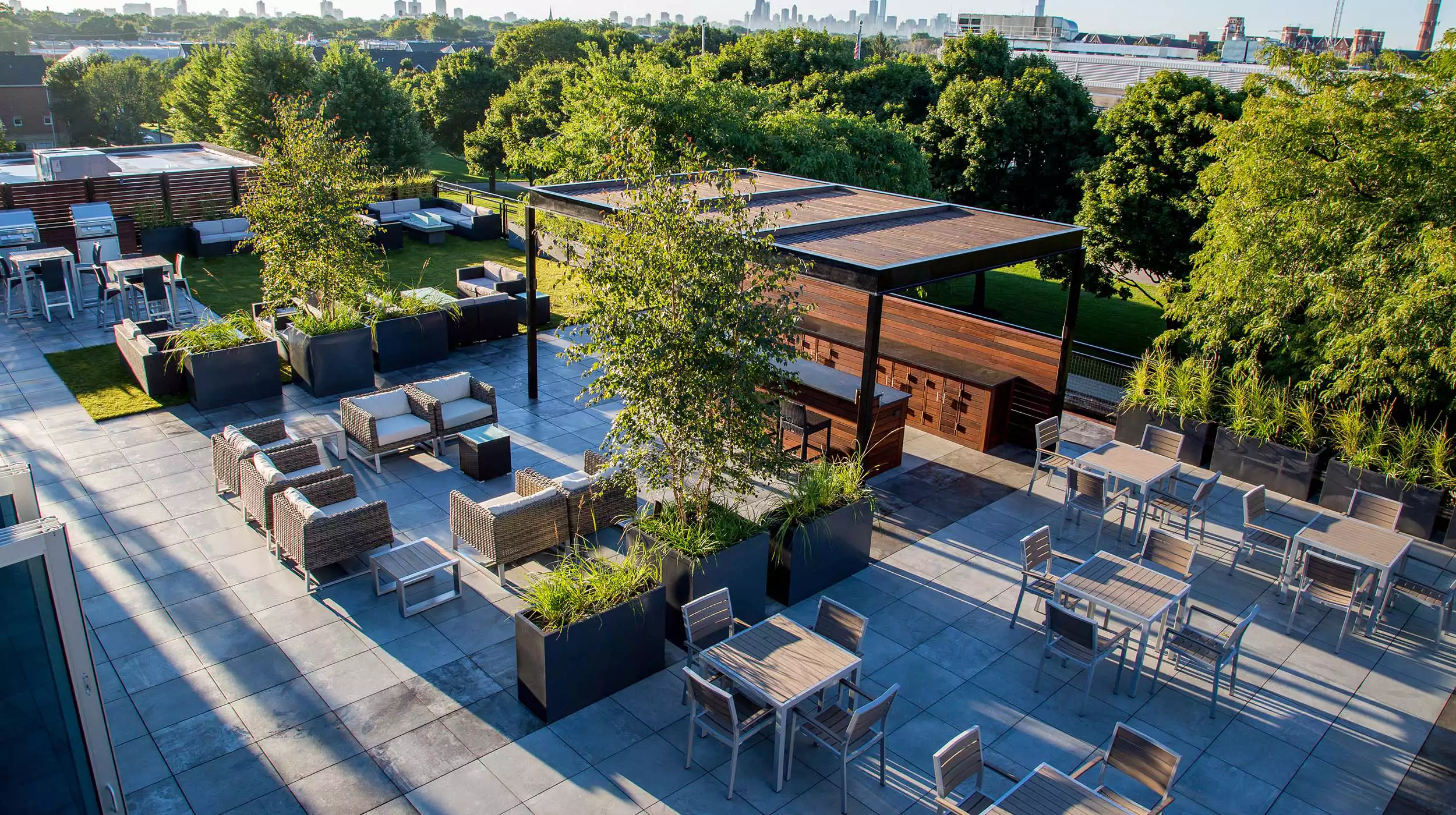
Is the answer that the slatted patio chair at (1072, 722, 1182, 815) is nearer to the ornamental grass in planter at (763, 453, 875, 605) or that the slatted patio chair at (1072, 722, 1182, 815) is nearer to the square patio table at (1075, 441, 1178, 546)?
the ornamental grass in planter at (763, 453, 875, 605)

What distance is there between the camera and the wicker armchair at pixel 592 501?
30.0ft

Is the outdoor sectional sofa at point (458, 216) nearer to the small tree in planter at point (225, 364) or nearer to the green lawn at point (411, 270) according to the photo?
the green lawn at point (411, 270)

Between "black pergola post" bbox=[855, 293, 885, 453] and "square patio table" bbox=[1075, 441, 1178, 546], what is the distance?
A: 2.29 m

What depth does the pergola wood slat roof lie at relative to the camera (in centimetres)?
940

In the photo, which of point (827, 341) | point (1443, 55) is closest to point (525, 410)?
point (827, 341)

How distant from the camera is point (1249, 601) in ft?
29.7

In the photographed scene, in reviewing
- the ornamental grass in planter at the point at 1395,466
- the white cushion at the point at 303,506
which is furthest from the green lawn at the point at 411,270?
the ornamental grass in planter at the point at 1395,466

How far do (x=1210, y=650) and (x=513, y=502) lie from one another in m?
5.95

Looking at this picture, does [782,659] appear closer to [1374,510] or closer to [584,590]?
[584,590]

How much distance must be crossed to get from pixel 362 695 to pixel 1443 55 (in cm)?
1294

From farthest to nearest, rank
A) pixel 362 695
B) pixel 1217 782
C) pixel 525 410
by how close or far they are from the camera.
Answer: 1. pixel 525 410
2. pixel 362 695
3. pixel 1217 782

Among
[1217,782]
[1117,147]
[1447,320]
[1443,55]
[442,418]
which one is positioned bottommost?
[1217,782]

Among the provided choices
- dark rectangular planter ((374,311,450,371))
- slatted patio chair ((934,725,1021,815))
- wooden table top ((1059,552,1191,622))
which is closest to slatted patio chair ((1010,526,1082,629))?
wooden table top ((1059,552,1191,622))

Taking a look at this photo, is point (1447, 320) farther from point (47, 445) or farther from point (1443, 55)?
point (47, 445)
